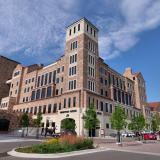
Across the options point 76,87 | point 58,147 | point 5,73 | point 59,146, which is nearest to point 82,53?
point 76,87

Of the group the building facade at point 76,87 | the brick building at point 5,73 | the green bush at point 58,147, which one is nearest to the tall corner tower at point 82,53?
the building facade at point 76,87

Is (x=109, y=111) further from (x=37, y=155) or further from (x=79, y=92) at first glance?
(x=37, y=155)

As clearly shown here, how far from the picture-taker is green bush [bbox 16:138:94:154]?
1496 centimetres

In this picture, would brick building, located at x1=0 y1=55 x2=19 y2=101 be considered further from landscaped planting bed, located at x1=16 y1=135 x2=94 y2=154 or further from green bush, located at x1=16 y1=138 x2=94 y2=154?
green bush, located at x1=16 y1=138 x2=94 y2=154

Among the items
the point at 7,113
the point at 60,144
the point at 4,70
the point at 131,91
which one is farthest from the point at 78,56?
the point at 4,70

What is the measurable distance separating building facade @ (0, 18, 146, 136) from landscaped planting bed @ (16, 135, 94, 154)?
2671cm

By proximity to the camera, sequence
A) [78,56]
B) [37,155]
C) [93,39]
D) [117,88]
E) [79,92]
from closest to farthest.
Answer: [37,155] < [79,92] < [78,56] < [93,39] < [117,88]

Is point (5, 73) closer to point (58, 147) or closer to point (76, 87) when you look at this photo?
point (76, 87)

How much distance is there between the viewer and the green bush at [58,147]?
15.0m

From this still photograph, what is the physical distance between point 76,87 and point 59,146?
114 ft

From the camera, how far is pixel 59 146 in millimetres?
15836

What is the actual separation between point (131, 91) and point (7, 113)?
48098mm

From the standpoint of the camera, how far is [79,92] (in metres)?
47.9

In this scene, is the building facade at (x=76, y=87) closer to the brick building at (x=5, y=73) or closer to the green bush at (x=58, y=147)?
the brick building at (x=5, y=73)
